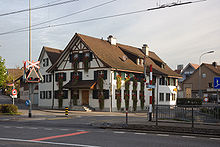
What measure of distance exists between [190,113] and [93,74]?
2190cm

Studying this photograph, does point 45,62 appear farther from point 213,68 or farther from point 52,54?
point 213,68

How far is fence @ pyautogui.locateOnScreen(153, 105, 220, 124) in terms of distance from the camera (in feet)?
49.7

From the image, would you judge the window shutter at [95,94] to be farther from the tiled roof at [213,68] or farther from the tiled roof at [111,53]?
the tiled roof at [213,68]

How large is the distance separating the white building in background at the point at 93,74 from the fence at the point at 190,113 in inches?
580

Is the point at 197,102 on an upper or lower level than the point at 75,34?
lower

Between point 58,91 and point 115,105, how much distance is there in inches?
374

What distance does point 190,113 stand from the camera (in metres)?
15.7

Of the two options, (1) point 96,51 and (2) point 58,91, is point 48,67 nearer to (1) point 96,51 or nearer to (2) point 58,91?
(2) point 58,91

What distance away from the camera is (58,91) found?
40031mm

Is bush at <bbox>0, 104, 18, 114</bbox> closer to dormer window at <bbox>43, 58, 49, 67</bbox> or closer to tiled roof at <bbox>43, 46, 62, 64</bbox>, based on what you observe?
tiled roof at <bbox>43, 46, 62, 64</bbox>

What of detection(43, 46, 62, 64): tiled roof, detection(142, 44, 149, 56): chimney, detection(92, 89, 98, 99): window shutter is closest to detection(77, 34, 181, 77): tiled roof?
detection(92, 89, 98, 99): window shutter

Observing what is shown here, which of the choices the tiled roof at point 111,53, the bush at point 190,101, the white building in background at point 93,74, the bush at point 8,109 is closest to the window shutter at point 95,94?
the white building in background at point 93,74

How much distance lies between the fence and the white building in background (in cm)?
1474

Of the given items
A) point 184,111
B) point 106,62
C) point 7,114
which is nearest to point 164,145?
point 184,111
